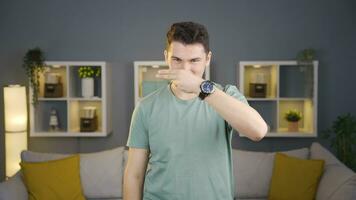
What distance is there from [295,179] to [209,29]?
1874mm

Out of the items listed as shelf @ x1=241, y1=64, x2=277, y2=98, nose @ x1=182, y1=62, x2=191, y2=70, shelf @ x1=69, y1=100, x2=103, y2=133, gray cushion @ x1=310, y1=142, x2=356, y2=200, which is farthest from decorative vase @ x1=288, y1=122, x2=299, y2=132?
nose @ x1=182, y1=62, x2=191, y2=70

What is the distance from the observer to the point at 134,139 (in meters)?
1.59

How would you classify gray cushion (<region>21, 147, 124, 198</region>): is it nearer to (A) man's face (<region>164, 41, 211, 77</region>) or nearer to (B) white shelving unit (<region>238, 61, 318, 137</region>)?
(B) white shelving unit (<region>238, 61, 318, 137</region>)

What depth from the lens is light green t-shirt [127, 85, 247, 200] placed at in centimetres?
147

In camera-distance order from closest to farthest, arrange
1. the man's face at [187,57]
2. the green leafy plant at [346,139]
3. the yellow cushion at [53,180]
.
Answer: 1. the man's face at [187,57]
2. the yellow cushion at [53,180]
3. the green leafy plant at [346,139]

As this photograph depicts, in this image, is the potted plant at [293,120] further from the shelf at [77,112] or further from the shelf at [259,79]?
the shelf at [77,112]

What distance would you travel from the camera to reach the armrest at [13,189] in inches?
122

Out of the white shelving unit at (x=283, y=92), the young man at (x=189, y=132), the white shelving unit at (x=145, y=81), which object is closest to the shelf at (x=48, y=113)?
the white shelving unit at (x=145, y=81)

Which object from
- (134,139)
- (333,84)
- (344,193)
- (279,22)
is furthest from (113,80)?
(134,139)

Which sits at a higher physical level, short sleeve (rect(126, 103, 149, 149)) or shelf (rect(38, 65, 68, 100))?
shelf (rect(38, 65, 68, 100))

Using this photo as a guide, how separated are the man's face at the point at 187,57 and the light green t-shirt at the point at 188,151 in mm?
112

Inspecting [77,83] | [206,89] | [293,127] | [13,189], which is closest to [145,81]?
[77,83]

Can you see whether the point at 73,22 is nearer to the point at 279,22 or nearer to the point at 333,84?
the point at 279,22

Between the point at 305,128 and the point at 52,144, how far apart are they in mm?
2605
